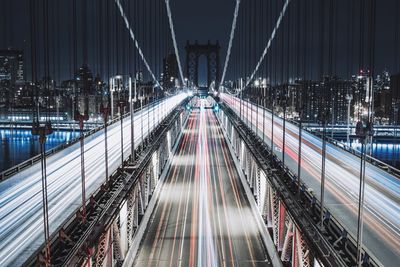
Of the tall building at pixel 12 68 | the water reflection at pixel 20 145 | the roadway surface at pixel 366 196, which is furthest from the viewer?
the water reflection at pixel 20 145

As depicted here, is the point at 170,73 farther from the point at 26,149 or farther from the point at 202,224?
the point at 202,224

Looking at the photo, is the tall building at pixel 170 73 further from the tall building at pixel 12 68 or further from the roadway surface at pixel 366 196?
the roadway surface at pixel 366 196

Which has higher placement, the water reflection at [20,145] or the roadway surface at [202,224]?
the roadway surface at [202,224]

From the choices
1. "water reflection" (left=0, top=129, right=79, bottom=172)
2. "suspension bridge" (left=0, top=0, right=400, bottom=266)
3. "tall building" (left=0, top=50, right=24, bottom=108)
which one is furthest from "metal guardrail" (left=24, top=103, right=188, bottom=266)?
"water reflection" (left=0, top=129, right=79, bottom=172)

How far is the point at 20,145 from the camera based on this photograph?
53844 mm

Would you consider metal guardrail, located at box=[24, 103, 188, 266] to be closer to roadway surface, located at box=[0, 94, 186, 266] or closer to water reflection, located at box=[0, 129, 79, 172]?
roadway surface, located at box=[0, 94, 186, 266]

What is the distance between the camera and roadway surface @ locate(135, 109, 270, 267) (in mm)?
14703

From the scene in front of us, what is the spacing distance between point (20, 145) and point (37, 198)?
147 ft

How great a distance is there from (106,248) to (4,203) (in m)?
3.16

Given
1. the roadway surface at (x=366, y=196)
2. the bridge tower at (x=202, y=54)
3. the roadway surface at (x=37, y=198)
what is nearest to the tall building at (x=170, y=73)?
the bridge tower at (x=202, y=54)

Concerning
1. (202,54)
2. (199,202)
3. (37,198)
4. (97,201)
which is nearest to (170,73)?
(202,54)

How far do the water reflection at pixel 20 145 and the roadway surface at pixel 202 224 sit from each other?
13.8 meters

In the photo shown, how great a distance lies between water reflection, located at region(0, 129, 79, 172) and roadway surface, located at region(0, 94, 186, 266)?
18.8 m

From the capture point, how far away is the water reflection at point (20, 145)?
40.7 meters
